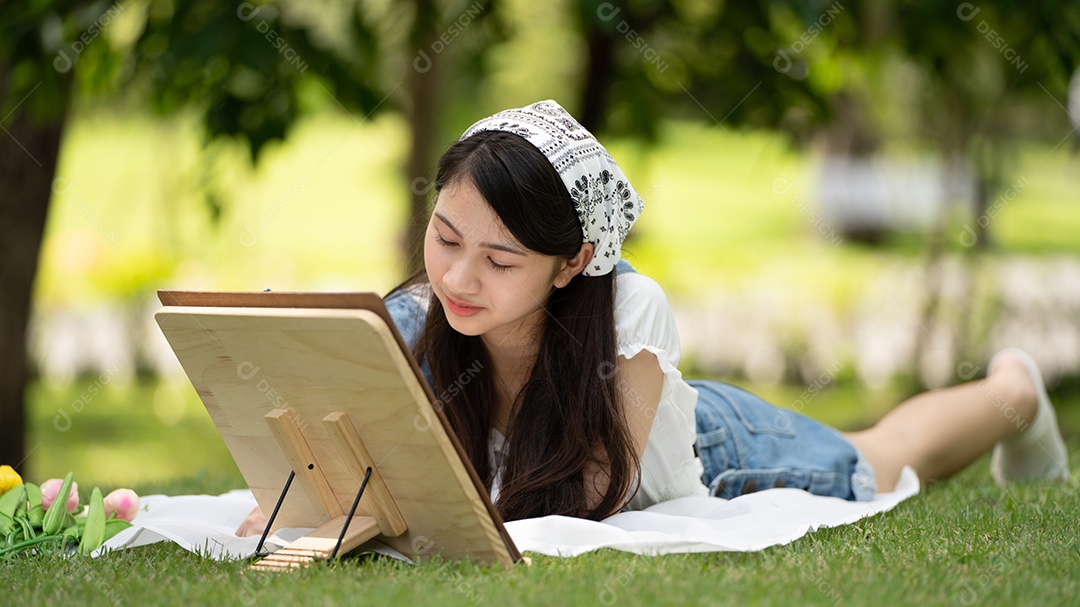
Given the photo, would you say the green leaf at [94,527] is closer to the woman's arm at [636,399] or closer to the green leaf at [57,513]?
the green leaf at [57,513]

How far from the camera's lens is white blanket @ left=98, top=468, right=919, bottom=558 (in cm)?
230

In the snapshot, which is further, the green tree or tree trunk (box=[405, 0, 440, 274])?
tree trunk (box=[405, 0, 440, 274])

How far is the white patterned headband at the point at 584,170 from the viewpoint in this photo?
2.47m

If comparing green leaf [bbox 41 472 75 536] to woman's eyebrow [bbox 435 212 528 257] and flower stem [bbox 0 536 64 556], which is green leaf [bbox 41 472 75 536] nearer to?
flower stem [bbox 0 536 64 556]

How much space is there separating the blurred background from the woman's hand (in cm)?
80

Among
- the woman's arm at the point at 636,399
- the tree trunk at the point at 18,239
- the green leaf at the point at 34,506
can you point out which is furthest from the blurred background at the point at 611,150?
the green leaf at the point at 34,506

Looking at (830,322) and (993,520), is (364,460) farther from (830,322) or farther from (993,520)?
(830,322)

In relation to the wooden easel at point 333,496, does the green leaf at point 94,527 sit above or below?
below

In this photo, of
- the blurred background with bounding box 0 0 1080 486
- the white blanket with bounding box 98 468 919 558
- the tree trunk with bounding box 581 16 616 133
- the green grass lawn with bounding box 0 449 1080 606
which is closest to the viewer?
the green grass lawn with bounding box 0 449 1080 606

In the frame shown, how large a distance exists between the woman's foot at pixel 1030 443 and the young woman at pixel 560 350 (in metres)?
0.66

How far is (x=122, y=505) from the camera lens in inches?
107

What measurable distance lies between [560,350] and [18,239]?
2.82 meters

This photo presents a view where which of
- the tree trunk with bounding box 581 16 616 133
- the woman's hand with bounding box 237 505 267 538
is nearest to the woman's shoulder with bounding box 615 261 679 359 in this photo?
the woman's hand with bounding box 237 505 267 538

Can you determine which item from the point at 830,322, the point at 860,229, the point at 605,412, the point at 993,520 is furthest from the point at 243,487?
the point at 860,229
